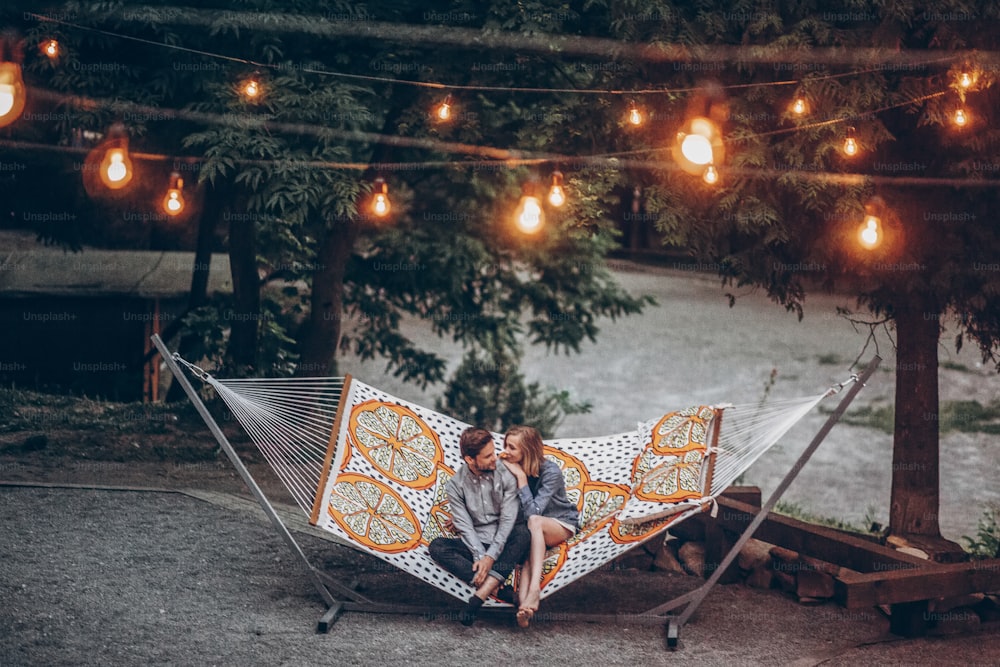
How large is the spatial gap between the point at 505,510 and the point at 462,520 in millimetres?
217

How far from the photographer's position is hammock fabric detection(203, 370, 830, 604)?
5.10 m

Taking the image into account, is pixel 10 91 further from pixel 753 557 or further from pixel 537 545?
pixel 753 557

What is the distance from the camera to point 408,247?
10859mm

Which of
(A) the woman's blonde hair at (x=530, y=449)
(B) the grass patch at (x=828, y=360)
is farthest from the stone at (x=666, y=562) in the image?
(B) the grass patch at (x=828, y=360)

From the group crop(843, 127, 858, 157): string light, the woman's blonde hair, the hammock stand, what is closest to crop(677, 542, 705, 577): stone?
the hammock stand

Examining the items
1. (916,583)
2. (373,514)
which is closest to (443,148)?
(373,514)

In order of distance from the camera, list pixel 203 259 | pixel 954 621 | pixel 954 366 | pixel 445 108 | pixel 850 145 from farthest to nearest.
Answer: pixel 954 366
pixel 203 259
pixel 445 108
pixel 850 145
pixel 954 621

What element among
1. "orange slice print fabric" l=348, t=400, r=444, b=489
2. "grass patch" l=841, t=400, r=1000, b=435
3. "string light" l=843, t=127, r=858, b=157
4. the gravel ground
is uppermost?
"string light" l=843, t=127, r=858, b=157

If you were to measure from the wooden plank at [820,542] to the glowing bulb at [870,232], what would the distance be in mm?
1642

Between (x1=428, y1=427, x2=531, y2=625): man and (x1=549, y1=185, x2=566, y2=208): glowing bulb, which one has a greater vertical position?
(x1=549, y1=185, x2=566, y2=208): glowing bulb

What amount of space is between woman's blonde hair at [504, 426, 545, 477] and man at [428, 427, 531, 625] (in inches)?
4.9

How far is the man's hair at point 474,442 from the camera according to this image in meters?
5.21

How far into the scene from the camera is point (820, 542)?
5930mm

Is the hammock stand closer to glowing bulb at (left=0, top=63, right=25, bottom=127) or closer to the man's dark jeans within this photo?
the man's dark jeans
